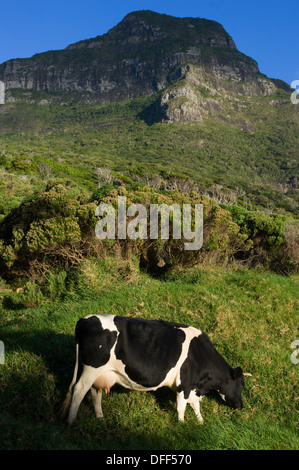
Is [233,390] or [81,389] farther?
[233,390]

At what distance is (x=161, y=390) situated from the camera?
4770mm

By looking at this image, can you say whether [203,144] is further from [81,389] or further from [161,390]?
[81,389]

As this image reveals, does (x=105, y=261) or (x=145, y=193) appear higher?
(x=145, y=193)

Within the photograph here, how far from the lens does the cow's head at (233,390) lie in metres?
4.42

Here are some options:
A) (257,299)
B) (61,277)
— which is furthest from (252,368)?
(61,277)

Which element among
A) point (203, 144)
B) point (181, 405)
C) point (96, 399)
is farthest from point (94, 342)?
point (203, 144)

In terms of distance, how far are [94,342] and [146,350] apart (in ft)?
2.22

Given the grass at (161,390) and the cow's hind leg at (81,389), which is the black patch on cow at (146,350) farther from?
the grass at (161,390)

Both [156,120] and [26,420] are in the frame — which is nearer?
[26,420]

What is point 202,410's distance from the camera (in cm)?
448

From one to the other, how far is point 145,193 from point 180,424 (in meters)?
7.87

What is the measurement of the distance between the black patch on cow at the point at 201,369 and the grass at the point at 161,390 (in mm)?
429

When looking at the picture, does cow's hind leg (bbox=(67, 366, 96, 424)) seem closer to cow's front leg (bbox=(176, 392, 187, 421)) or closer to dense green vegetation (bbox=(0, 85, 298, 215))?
cow's front leg (bbox=(176, 392, 187, 421))

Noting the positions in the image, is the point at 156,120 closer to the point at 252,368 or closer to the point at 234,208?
the point at 234,208
